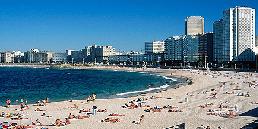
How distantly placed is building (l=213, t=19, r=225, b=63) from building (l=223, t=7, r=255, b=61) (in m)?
1.98

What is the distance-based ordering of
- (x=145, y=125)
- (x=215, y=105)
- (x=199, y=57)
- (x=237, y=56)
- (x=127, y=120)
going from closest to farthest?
(x=145, y=125)
(x=127, y=120)
(x=215, y=105)
(x=237, y=56)
(x=199, y=57)

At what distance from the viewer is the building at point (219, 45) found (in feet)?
559

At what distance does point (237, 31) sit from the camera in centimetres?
17025

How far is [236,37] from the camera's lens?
170m

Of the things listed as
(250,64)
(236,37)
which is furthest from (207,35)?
(250,64)

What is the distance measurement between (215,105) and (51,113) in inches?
538

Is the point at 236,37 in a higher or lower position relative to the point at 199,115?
higher

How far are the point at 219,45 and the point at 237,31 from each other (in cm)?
1035

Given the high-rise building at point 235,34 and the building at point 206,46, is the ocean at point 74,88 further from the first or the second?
the building at point 206,46

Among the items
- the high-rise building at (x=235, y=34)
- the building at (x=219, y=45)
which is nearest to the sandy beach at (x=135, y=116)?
the high-rise building at (x=235, y=34)

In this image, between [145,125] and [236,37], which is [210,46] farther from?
[145,125]

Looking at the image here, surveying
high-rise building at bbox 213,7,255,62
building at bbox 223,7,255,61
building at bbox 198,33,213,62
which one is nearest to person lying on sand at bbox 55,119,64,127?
high-rise building at bbox 213,7,255,62

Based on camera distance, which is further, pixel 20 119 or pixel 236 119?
pixel 20 119

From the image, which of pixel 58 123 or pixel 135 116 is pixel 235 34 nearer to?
pixel 135 116
